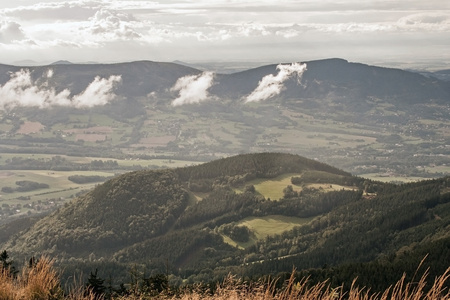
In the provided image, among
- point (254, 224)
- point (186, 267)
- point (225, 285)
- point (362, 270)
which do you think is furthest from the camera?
point (254, 224)

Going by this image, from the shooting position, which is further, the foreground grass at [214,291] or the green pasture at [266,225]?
the green pasture at [266,225]

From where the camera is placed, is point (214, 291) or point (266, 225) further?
point (266, 225)

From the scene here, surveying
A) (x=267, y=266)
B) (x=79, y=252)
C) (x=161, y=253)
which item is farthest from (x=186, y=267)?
(x=79, y=252)

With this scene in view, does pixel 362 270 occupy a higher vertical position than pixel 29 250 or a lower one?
higher

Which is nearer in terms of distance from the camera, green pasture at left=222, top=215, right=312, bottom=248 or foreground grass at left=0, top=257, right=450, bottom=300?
foreground grass at left=0, top=257, right=450, bottom=300

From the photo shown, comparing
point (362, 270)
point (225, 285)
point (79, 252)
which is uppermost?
point (225, 285)

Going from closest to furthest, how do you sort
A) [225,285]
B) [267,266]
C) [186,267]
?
[225,285] < [267,266] < [186,267]

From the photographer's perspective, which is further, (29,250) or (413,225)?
(29,250)

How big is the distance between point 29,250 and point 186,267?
67.6m

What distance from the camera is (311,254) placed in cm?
15550

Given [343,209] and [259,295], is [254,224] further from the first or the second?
[259,295]

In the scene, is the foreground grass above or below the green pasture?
above

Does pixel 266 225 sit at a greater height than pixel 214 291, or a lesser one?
lesser

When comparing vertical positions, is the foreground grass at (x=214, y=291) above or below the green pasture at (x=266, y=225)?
above
